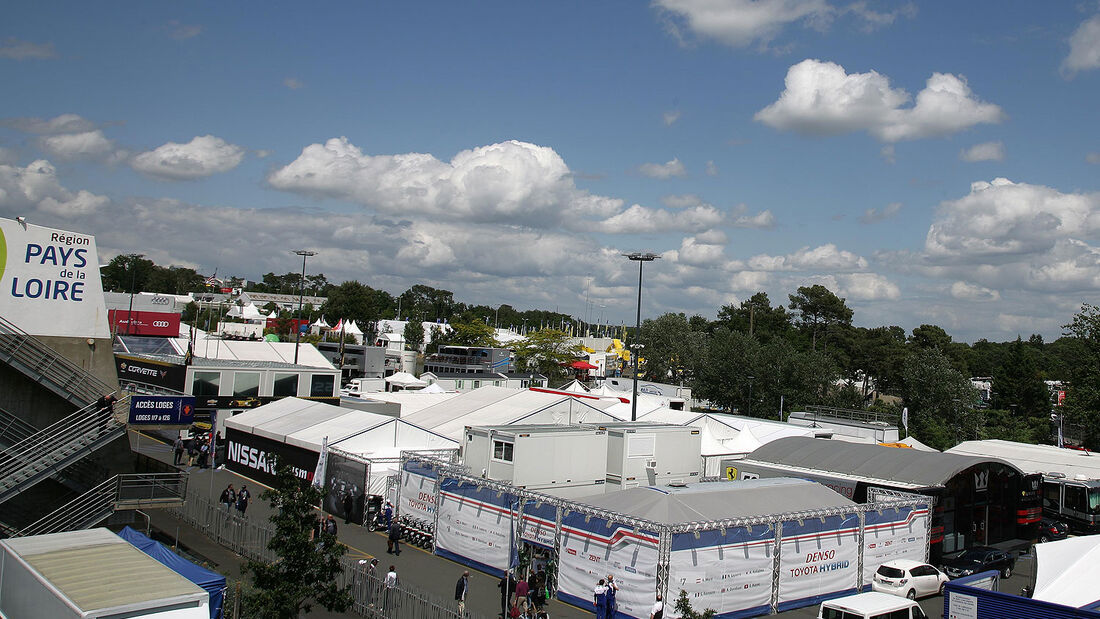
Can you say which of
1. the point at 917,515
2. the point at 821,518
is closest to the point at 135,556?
the point at 821,518

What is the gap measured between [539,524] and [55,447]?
13459 millimetres

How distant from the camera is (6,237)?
22.0 metres

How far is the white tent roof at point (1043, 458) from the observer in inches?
1329

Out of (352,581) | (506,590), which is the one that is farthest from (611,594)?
(352,581)

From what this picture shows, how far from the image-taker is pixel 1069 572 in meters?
15.8

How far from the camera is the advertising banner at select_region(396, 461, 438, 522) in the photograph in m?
24.3

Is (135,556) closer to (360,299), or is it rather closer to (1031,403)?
(1031,403)

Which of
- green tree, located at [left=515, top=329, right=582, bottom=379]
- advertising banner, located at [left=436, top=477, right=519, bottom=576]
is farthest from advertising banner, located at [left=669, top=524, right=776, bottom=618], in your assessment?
green tree, located at [left=515, top=329, right=582, bottom=379]

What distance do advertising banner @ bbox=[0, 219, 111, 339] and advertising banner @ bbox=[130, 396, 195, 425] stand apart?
10.4ft

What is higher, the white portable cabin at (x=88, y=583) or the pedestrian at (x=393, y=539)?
the white portable cabin at (x=88, y=583)

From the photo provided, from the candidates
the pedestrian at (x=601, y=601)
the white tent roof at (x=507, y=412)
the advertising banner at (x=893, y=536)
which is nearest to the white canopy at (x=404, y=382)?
the white tent roof at (x=507, y=412)

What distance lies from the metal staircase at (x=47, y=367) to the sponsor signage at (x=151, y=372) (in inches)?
753

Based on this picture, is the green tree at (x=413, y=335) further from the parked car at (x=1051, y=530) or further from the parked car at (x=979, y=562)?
the parked car at (x=979, y=562)

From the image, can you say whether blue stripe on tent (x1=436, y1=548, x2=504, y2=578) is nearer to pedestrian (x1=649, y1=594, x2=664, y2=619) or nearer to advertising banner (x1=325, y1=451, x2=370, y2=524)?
advertising banner (x1=325, y1=451, x2=370, y2=524)
